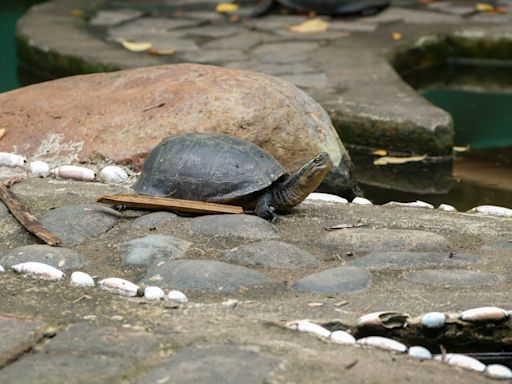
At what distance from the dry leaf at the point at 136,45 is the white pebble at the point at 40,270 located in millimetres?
4520

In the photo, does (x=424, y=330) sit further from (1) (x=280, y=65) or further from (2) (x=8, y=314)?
(1) (x=280, y=65)

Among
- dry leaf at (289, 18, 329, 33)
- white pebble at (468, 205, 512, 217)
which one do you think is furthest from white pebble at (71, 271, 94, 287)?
dry leaf at (289, 18, 329, 33)

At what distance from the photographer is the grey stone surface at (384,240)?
3.61 metres

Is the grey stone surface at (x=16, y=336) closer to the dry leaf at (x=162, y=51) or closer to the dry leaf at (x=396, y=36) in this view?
the dry leaf at (x=162, y=51)

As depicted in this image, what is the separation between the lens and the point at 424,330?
295 centimetres

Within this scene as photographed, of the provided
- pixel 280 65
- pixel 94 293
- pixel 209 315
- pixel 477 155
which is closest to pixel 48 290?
pixel 94 293

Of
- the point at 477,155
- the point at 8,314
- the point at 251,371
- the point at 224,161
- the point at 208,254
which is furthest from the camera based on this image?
the point at 477,155

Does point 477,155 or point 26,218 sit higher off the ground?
point 26,218

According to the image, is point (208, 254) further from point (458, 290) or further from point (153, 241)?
point (458, 290)

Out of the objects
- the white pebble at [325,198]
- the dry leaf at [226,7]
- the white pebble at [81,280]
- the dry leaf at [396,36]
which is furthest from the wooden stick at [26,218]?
the dry leaf at [226,7]

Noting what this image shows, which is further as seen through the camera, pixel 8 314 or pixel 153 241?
pixel 153 241

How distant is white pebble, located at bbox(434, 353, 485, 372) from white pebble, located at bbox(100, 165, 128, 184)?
206cm

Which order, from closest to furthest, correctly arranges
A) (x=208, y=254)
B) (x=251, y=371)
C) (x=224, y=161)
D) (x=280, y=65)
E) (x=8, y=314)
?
1. (x=251, y=371)
2. (x=8, y=314)
3. (x=208, y=254)
4. (x=224, y=161)
5. (x=280, y=65)

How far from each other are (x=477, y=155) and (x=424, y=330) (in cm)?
338
